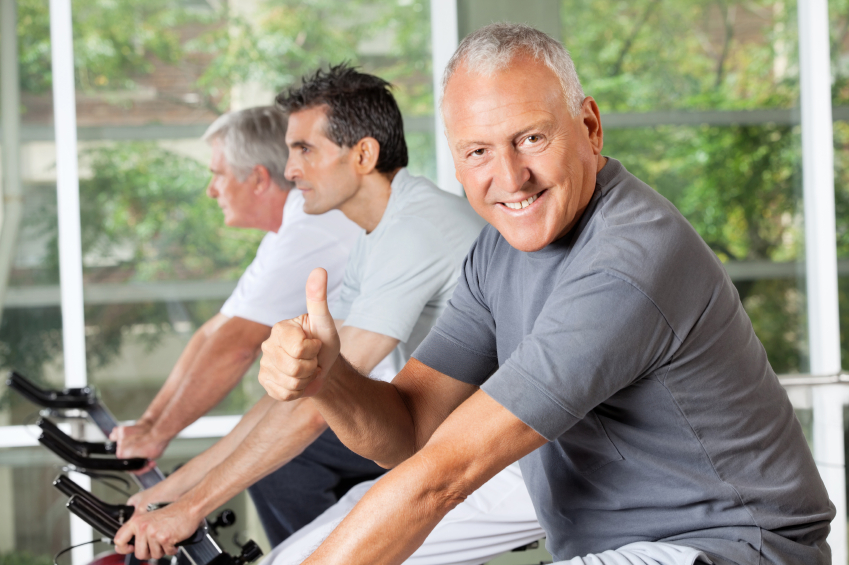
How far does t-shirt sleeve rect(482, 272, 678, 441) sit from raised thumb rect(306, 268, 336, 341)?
254 mm

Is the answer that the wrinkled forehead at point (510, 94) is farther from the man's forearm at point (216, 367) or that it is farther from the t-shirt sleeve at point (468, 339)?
the man's forearm at point (216, 367)

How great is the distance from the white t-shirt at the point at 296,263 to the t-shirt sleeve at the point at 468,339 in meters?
0.97

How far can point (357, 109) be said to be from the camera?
2.22 meters

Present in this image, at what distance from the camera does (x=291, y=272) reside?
235 centimetres

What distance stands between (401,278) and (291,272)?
618mm

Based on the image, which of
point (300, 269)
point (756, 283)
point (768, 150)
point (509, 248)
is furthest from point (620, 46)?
point (509, 248)

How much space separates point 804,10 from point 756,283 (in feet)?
5.36

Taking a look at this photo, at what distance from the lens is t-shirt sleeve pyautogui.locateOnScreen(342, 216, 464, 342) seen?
180 centimetres

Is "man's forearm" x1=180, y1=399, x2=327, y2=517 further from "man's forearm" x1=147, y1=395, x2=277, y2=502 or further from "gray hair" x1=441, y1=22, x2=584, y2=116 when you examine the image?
"gray hair" x1=441, y1=22, x2=584, y2=116

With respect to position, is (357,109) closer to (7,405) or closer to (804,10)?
(7,405)

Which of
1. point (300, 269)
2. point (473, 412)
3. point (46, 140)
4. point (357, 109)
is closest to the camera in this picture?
point (473, 412)

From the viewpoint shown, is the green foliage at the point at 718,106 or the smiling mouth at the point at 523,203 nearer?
the smiling mouth at the point at 523,203

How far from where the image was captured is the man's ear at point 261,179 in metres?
2.72

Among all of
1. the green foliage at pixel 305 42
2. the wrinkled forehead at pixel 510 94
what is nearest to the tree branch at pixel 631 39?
the green foliage at pixel 305 42
